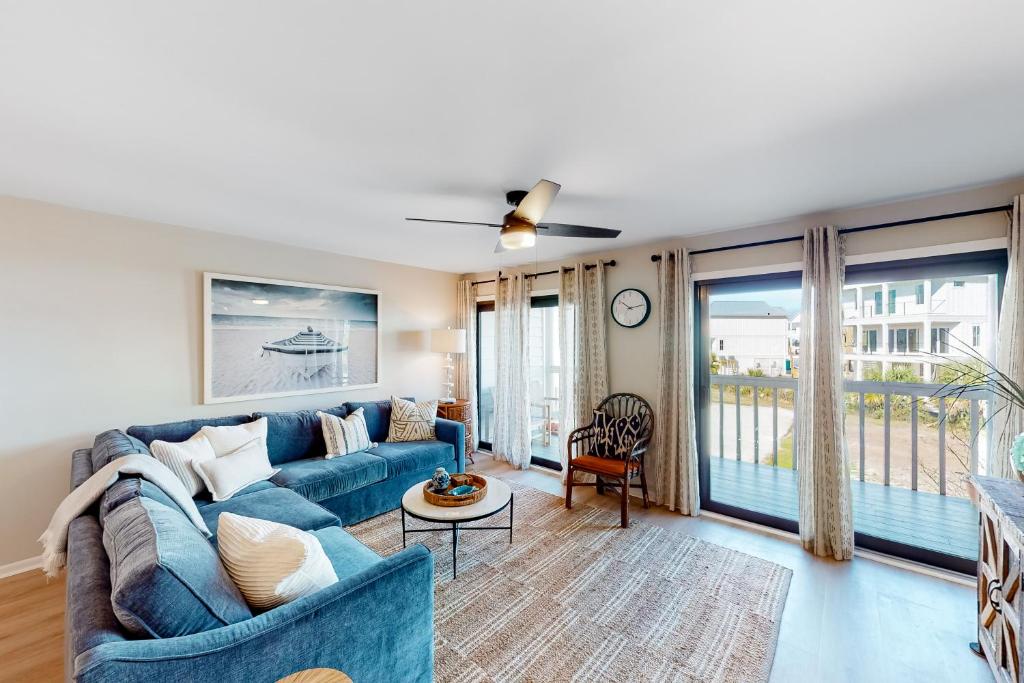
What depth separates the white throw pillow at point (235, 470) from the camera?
2670 mm

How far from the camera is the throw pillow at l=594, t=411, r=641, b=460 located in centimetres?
373

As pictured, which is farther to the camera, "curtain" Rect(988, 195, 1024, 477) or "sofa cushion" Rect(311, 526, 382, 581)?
"curtain" Rect(988, 195, 1024, 477)

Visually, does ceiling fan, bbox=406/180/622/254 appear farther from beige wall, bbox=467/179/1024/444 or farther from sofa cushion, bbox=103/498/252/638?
sofa cushion, bbox=103/498/252/638

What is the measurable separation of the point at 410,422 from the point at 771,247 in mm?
3609

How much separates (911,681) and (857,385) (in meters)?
1.98

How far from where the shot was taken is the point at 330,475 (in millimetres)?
3107

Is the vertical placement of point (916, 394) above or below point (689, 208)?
below

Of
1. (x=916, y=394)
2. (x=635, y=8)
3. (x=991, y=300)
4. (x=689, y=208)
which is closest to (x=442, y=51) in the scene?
(x=635, y=8)

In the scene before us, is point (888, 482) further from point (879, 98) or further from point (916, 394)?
point (879, 98)

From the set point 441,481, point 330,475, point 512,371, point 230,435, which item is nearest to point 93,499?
point 230,435

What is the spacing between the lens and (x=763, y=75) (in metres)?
1.41

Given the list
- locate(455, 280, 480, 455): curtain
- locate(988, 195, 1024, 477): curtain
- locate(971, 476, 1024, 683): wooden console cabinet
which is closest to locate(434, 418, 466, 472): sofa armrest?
locate(455, 280, 480, 455): curtain

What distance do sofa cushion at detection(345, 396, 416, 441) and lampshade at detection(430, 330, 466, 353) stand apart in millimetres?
999

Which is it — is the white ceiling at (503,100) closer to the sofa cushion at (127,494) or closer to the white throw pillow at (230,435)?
the sofa cushion at (127,494)
